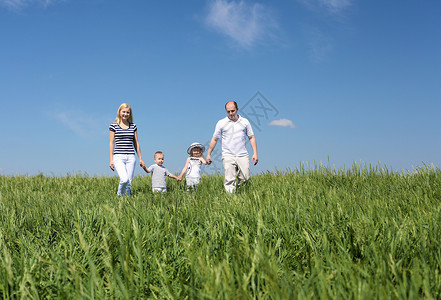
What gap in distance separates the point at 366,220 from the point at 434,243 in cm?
53

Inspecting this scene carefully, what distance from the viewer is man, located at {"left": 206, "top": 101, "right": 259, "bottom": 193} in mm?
7098

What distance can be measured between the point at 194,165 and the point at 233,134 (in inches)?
65.0

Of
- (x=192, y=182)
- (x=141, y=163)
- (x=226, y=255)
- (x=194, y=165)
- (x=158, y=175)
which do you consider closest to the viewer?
(x=226, y=255)

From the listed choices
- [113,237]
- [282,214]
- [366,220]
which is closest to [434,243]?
[366,220]

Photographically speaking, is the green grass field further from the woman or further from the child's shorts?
the child's shorts

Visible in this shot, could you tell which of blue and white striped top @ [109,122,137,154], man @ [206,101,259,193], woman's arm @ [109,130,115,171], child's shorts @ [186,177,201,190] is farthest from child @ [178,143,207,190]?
woman's arm @ [109,130,115,171]

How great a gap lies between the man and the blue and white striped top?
1.79 m

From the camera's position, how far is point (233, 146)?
7.15m

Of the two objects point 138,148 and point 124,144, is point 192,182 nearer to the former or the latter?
point 138,148

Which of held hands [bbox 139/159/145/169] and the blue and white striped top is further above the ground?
the blue and white striped top

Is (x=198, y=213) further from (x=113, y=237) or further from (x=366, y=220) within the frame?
(x=366, y=220)

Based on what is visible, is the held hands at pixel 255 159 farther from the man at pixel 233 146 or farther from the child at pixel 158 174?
the child at pixel 158 174

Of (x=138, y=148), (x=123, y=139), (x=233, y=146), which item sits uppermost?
(x=123, y=139)

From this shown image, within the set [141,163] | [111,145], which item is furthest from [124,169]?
[111,145]
